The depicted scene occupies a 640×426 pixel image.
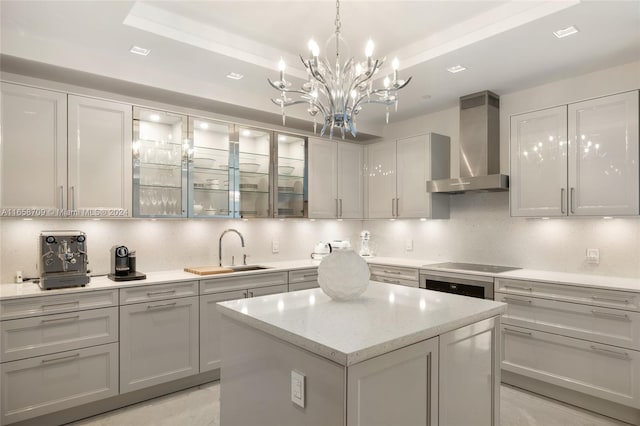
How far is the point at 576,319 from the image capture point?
2891 millimetres

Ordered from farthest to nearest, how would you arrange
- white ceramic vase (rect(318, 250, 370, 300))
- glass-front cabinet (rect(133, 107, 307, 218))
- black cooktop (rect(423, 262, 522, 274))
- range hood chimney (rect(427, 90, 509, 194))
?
range hood chimney (rect(427, 90, 509, 194))
black cooktop (rect(423, 262, 522, 274))
glass-front cabinet (rect(133, 107, 307, 218))
white ceramic vase (rect(318, 250, 370, 300))

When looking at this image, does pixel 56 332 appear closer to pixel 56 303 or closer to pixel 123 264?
pixel 56 303

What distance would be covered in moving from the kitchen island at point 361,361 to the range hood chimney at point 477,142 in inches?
77.4

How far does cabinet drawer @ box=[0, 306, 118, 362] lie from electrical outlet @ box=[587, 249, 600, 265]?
397 cm

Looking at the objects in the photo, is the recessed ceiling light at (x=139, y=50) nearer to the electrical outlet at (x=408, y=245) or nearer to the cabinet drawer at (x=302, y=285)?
the cabinet drawer at (x=302, y=285)

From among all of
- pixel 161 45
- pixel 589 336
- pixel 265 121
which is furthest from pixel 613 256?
pixel 161 45

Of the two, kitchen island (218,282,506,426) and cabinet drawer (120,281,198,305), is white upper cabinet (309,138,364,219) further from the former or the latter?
kitchen island (218,282,506,426)

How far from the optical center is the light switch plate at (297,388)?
57.4 inches

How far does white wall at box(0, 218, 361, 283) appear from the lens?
2975 millimetres

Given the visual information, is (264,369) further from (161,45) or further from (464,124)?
(464,124)

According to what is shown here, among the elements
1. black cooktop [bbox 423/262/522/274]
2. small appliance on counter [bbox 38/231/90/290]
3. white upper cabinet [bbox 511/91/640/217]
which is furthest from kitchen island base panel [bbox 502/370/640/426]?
small appliance on counter [bbox 38/231/90/290]

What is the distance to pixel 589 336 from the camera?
111 inches

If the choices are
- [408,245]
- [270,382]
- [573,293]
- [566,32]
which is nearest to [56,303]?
[270,382]

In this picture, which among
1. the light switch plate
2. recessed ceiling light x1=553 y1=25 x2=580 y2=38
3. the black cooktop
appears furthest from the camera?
the black cooktop
